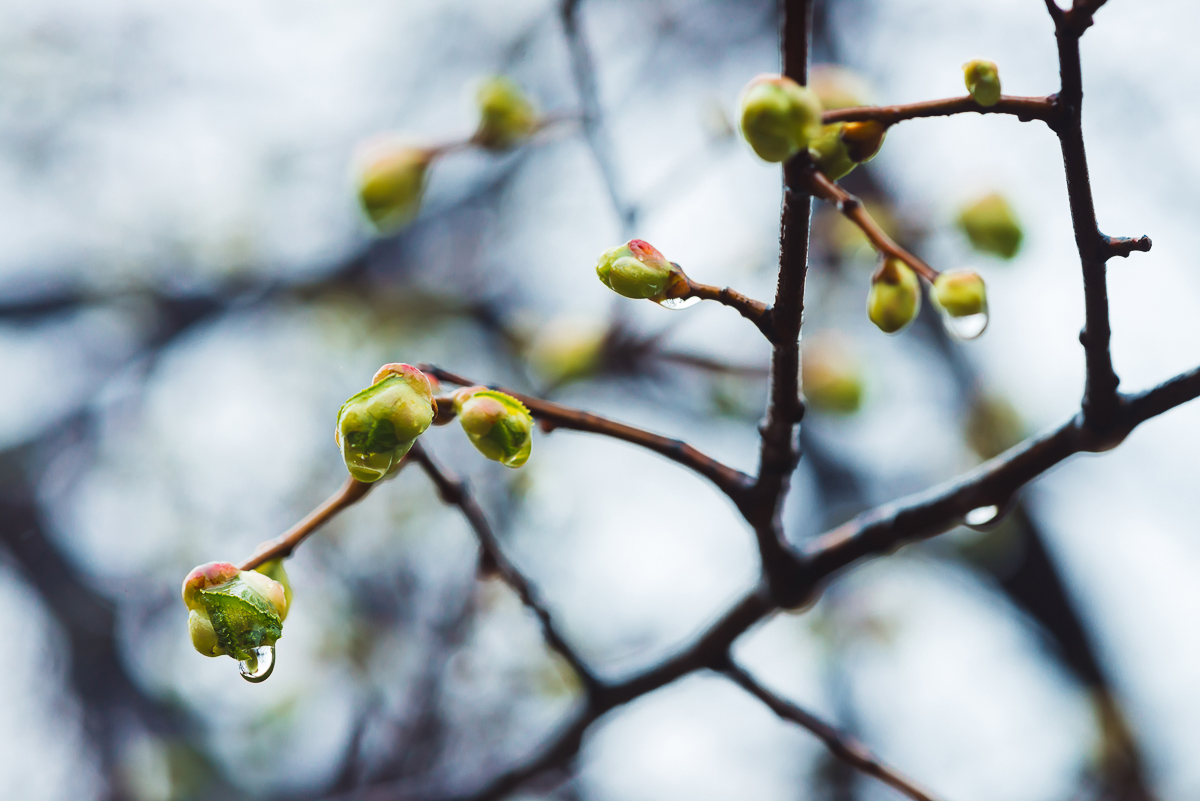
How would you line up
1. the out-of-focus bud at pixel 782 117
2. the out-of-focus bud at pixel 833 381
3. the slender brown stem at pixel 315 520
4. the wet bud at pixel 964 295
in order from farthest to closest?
the out-of-focus bud at pixel 833 381
the wet bud at pixel 964 295
the slender brown stem at pixel 315 520
the out-of-focus bud at pixel 782 117

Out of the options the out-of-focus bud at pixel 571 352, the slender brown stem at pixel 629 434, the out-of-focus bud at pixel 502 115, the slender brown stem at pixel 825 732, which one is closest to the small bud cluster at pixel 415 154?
the out-of-focus bud at pixel 502 115

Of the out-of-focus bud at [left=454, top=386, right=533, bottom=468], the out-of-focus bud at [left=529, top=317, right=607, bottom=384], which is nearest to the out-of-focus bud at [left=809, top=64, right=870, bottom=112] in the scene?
the out-of-focus bud at [left=454, top=386, right=533, bottom=468]

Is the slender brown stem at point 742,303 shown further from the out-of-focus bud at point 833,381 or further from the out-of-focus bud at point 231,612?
the out-of-focus bud at point 833,381

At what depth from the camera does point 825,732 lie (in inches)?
31.5

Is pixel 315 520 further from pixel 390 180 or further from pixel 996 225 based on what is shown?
pixel 996 225

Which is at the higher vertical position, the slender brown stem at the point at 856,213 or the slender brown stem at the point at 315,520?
the slender brown stem at the point at 856,213

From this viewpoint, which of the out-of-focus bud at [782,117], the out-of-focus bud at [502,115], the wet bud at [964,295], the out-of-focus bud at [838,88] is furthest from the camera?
the out-of-focus bud at [502,115]

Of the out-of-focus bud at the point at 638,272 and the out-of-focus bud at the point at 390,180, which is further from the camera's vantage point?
the out-of-focus bud at the point at 390,180

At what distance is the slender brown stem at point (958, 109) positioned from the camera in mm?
507

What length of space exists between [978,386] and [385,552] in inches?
71.6

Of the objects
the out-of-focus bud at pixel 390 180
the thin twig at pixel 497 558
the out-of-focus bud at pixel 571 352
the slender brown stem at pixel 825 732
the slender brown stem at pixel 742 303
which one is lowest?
the slender brown stem at pixel 825 732

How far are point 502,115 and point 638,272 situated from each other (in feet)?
2.57

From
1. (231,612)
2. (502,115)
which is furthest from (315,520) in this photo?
(502,115)

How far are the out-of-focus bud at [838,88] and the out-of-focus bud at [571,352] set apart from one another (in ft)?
2.24
